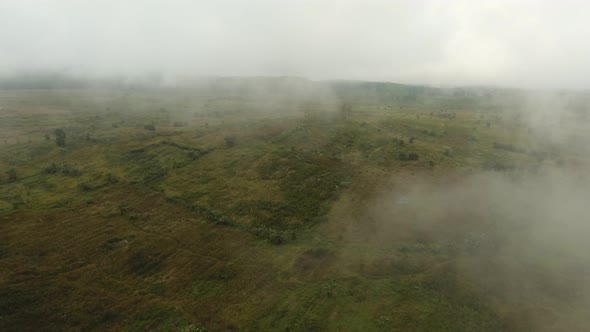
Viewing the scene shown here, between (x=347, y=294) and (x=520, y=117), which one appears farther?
(x=520, y=117)

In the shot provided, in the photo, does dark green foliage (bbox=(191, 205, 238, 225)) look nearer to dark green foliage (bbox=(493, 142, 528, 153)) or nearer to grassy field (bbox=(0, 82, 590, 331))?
grassy field (bbox=(0, 82, 590, 331))

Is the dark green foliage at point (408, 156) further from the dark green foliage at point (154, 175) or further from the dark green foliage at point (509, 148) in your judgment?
the dark green foliage at point (154, 175)

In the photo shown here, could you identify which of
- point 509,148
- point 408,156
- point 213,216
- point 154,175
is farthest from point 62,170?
point 509,148

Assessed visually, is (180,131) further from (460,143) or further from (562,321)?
(562,321)

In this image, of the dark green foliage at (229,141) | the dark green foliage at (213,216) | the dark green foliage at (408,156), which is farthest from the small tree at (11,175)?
the dark green foliage at (408,156)

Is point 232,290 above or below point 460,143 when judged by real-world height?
below

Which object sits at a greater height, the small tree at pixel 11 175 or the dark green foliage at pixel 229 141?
the dark green foliage at pixel 229 141

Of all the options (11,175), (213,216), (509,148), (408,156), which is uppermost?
(509,148)

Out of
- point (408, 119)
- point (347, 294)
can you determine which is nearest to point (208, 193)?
point (347, 294)

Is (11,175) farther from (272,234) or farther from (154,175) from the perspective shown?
(272,234)
